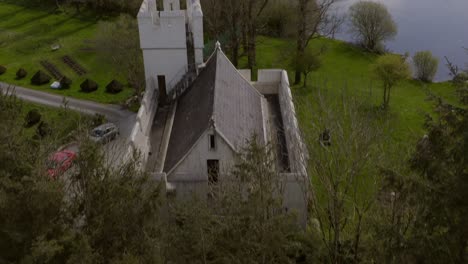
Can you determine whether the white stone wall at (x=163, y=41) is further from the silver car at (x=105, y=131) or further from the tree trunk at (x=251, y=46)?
the tree trunk at (x=251, y=46)

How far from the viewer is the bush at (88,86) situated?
43.2 meters

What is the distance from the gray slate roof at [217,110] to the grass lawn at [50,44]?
1914 centimetres

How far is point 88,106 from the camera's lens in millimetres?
40531

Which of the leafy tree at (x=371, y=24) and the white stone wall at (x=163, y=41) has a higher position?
the white stone wall at (x=163, y=41)

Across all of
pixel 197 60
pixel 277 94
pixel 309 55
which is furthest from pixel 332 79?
pixel 197 60

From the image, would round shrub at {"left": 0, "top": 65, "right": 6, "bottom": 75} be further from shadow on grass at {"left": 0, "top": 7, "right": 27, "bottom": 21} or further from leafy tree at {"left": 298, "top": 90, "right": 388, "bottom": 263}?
leafy tree at {"left": 298, "top": 90, "right": 388, "bottom": 263}

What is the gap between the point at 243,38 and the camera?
4831 centimetres

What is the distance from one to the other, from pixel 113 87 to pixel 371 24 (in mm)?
29781

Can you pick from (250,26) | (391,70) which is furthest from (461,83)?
(250,26)

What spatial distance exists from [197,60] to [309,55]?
1685 centimetres

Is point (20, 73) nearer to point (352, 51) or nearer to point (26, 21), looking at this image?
point (26, 21)

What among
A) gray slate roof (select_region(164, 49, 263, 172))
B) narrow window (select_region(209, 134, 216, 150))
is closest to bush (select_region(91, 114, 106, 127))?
gray slate roof (select_region(164, 49, 263, 172))

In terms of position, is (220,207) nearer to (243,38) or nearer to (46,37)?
(243,38)

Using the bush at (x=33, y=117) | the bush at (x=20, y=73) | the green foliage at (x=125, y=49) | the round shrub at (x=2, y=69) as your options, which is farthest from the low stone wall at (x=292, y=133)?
the round shrub at (x=2, y=69)
